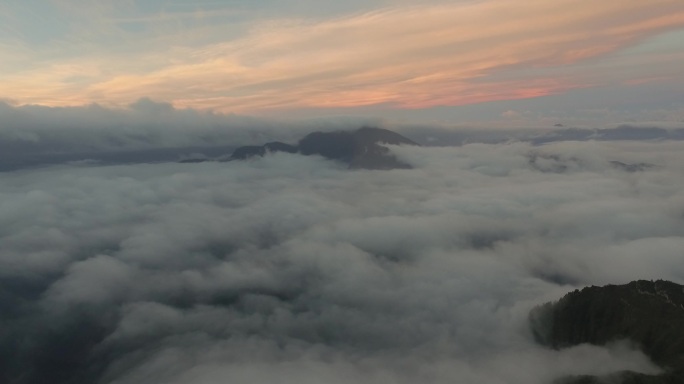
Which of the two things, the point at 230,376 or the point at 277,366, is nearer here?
the point at 230,376

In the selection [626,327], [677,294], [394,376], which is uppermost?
[677,294]

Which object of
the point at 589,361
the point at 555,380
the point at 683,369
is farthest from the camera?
the point at 589,361

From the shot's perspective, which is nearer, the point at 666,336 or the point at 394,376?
the point at 666,336

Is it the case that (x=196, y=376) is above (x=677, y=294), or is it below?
below

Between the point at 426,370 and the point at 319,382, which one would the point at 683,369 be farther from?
the point at 319,382

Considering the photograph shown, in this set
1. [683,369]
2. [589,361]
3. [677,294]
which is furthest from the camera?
[677,294]

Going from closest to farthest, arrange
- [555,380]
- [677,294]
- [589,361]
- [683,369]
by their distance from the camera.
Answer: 1. [683,369]
2. [555,380]
3. [589,361]
4. [677,294]

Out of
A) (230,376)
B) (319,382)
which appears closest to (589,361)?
(319,382)

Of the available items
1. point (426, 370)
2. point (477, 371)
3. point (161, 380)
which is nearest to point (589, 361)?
point (477, 371)

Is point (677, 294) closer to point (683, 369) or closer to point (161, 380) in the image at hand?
point (683, 369)
